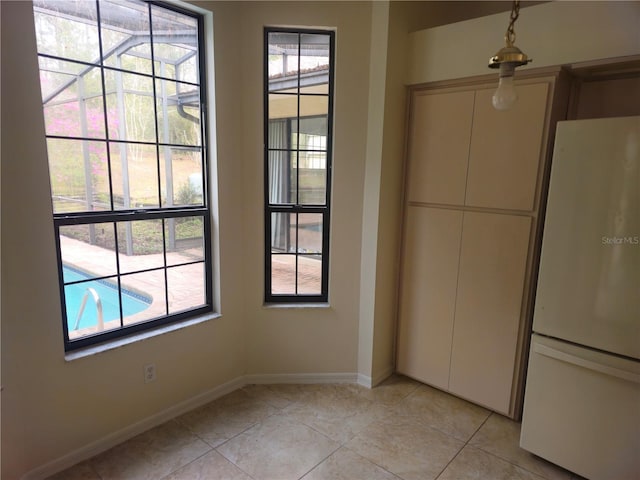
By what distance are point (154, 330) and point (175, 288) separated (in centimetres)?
29

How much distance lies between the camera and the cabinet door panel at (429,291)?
261 centimetres

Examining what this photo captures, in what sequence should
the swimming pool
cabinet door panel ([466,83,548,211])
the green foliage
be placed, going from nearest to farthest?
1. the swimming pool
2. cabinet door panel ([466,83,548,211])
3. the green foliage

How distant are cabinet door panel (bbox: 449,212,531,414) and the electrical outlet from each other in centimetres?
202

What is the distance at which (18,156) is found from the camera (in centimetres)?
169

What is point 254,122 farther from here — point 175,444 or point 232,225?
point 175,444

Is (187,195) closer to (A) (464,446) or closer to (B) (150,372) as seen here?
(B) (150,372)

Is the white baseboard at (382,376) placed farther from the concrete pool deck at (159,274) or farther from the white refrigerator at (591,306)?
the white refrigerator at (591,306)

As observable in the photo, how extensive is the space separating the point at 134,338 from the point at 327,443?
52.0 inches

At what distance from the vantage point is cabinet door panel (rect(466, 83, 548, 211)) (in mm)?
2172

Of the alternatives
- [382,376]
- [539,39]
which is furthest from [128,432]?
[539,39]

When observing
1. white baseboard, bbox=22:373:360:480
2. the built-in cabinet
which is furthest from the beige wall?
white baseboard, bbox=22:373:360:480

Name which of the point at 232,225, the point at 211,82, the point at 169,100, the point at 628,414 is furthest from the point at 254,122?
the point at 628,414

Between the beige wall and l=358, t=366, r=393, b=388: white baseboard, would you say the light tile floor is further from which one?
the beige wall

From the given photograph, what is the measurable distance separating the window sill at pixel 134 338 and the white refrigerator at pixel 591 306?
207 cm
